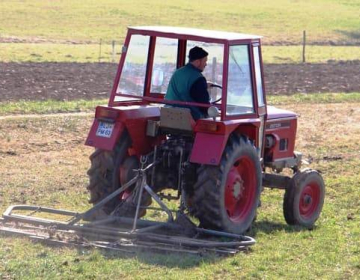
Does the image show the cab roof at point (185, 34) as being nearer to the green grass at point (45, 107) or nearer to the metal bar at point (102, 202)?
the metal bar at point (102, 202)

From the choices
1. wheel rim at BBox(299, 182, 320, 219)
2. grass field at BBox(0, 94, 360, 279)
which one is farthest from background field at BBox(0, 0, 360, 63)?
wheel rim at BBox(299, 182, 320, 219)

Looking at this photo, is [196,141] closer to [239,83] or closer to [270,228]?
[239,83]

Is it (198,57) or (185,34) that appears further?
(198,57)

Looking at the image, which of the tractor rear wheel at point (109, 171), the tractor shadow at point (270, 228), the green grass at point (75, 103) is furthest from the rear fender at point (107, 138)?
the green grass at point (75, 103)

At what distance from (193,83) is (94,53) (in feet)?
91.8

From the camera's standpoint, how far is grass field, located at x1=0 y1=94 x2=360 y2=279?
865cm

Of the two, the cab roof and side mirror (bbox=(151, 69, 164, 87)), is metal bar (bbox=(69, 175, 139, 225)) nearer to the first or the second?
the cab roof

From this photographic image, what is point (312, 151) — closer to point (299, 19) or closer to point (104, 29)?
point (104, 29)

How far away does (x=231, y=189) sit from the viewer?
1023cm

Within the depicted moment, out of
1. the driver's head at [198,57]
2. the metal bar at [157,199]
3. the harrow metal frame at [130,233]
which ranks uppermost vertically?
the driver's head at [198,57]

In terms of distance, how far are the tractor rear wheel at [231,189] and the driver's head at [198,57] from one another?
32.9 inches

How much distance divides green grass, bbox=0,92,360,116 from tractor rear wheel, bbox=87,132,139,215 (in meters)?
8.96

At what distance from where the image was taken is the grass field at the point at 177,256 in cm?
865

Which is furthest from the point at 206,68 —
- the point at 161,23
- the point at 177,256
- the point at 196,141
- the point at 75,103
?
the point at 161,23
